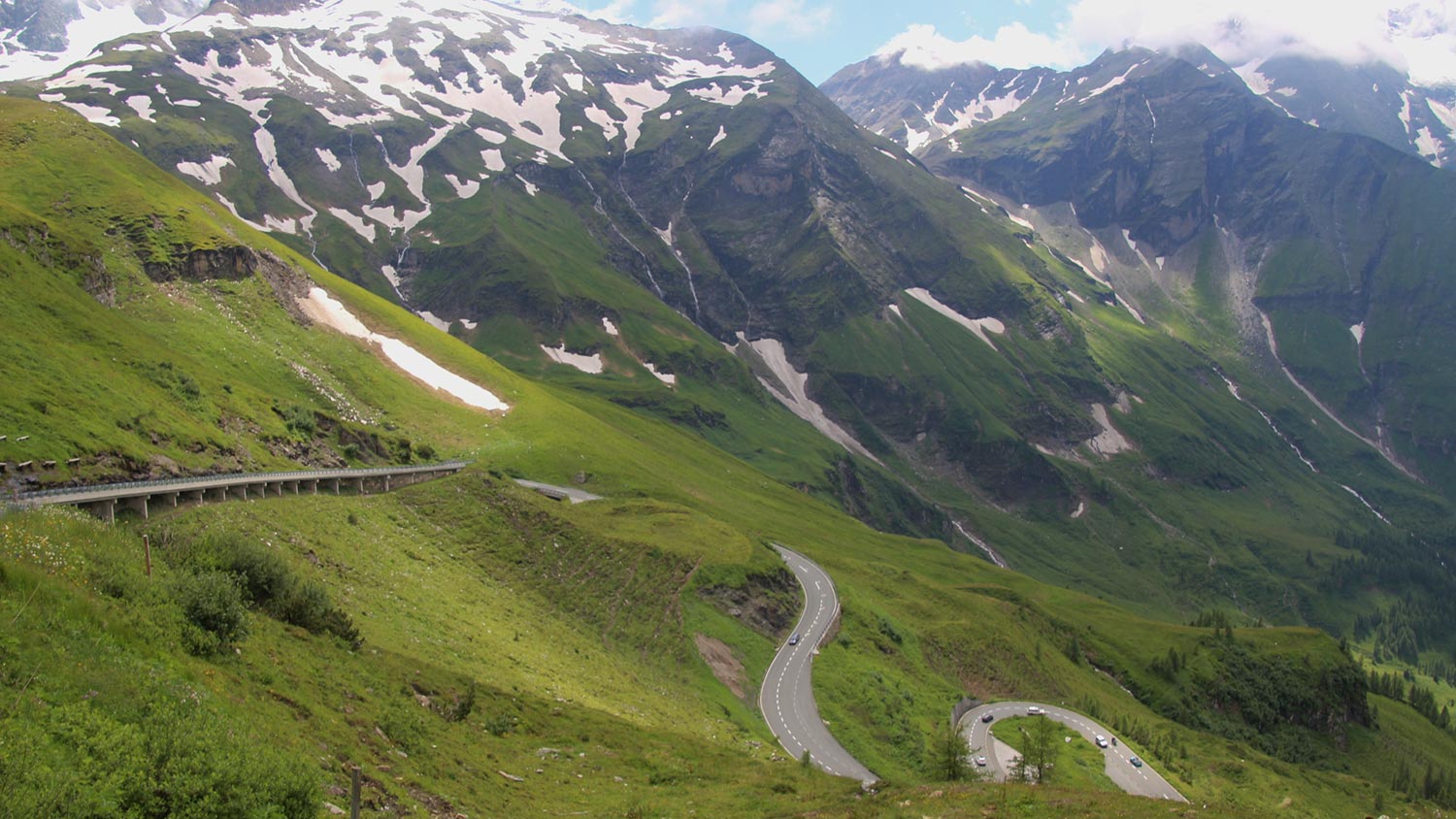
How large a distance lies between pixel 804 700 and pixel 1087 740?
30.3 meters

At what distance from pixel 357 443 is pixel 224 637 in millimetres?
63523

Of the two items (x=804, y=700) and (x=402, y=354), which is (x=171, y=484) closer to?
(x=804, y=700)

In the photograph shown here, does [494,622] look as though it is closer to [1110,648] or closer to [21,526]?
[21,526]

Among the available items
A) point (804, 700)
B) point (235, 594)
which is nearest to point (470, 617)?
point (235, 594)

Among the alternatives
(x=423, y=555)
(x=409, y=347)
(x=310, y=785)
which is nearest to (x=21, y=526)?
(x=310, y=785)

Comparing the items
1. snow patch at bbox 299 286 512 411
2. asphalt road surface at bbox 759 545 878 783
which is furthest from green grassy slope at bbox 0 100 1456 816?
snow patch at bbox 299 286 512 411

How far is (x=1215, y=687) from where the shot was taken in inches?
5827

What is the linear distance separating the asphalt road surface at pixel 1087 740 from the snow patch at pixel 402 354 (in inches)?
2934

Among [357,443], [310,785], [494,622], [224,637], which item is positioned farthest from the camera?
[357,443]

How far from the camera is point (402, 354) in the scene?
4973 inches

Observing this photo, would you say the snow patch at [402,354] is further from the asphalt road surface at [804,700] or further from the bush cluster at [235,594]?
the bush cluster at [235,594]

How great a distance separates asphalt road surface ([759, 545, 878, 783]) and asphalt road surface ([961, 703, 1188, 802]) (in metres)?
13.9

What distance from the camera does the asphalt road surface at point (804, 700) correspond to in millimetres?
61794

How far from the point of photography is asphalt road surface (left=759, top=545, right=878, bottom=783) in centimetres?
6179
